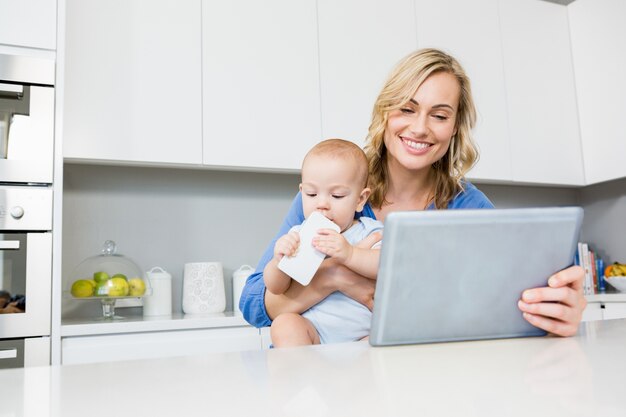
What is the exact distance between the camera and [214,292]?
2.55 metres

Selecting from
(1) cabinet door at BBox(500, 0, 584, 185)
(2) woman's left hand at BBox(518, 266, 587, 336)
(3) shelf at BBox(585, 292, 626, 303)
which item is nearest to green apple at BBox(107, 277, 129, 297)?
(2) woman's left hand at BBox(518, 266, 587, 336)

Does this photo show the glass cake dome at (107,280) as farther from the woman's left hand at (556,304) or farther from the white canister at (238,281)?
the woman's left hand at (556,304)

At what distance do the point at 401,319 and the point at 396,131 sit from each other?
81 cm

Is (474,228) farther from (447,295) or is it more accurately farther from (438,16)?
(438,16)

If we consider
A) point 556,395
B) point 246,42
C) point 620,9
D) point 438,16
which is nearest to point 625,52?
point 620,9

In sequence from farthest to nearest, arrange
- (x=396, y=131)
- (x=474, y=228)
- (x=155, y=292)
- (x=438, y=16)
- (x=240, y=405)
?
1. (x=438, y=16)
2. (x=155, y=292)
3. (x=396, y=131)
4. (x=474, y=228)
5. (x=240, y=405)

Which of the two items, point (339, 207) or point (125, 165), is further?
point (125, 165)

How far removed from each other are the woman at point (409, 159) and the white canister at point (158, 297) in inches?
48.9

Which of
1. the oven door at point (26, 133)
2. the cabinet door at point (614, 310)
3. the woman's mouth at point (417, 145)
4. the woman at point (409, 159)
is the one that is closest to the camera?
the woman at point (409, 159)

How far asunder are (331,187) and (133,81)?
146 cm

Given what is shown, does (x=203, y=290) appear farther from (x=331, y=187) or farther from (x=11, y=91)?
(x=331, y=187)

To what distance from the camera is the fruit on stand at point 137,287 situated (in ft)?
7.55

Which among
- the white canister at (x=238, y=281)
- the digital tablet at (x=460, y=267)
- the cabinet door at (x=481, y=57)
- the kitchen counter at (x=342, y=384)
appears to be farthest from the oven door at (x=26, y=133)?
the cabinet door at (x=481, y=57)

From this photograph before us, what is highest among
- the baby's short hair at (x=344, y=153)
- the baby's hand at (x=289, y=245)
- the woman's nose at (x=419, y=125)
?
the woman's nose at (x=419, y=125)
